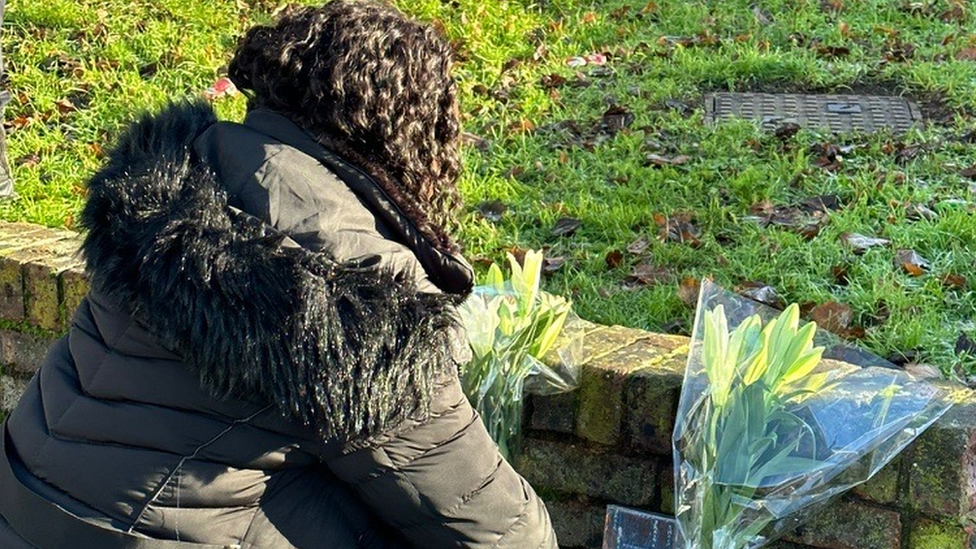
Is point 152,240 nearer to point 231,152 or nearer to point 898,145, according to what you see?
point 231,152

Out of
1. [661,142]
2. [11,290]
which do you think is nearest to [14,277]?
[11,290]

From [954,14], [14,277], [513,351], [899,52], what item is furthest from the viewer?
[954,14]

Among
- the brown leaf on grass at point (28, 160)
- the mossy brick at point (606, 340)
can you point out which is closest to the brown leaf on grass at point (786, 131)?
the mossy brick at point (606, 340)

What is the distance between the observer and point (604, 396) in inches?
112

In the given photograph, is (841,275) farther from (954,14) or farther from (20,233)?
(954,14)

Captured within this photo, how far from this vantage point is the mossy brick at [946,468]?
2.52 m

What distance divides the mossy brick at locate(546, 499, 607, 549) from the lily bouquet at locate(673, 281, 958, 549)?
0.39 metres

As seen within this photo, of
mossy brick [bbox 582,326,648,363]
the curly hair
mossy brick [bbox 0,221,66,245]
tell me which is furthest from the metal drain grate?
the curly hair

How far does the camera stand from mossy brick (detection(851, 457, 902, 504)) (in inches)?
101

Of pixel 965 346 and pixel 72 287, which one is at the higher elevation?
pixel 72 287

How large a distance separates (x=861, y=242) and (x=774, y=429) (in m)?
1.68

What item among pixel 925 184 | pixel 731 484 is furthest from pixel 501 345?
pixel 925 184

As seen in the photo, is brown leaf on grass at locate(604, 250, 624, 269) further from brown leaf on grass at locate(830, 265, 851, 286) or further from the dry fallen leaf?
the dry fallen leaf

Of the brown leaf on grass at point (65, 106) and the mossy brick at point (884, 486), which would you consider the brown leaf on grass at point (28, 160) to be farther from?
the mossy brick at point (884, 486)
